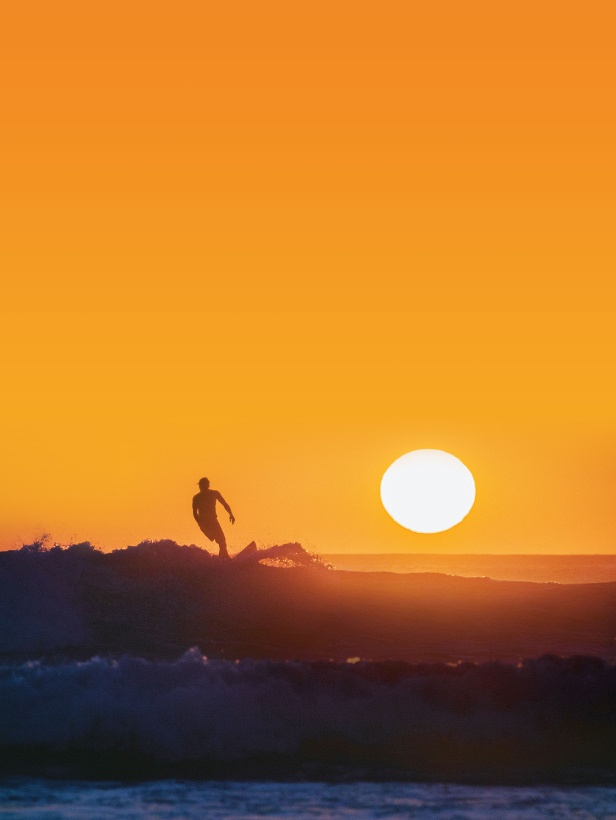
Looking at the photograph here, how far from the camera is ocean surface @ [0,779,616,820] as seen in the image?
34.4 ft

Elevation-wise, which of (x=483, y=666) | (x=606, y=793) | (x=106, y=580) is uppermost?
(x=106, y=580)

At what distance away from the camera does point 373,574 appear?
23516mm

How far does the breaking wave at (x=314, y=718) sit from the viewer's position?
1272 centimetres

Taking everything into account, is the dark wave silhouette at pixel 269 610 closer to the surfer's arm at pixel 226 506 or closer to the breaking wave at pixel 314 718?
the surfer's arm at pixel 226 506

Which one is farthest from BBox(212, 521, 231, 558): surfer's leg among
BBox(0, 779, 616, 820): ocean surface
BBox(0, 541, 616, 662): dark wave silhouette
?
BBox(0, 779, 616, 820): ocean surface

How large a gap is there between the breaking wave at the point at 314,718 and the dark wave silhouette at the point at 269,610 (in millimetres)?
2498

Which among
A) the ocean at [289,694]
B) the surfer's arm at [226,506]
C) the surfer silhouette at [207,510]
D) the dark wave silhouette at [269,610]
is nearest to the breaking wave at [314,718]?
the ocean at [289,694]

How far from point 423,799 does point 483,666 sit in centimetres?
398

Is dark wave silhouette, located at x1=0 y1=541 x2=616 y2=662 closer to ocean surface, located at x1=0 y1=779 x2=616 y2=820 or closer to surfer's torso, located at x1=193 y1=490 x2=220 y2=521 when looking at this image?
surfer's torso, located at x1=193 y1=490 x2=220 y2=521

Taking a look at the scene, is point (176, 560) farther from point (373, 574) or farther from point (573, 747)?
point (573, 747)

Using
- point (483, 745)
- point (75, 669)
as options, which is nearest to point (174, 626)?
point (75, 669)

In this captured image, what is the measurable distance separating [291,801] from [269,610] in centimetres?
947

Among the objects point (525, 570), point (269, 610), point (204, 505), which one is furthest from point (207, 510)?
point (525, 570)

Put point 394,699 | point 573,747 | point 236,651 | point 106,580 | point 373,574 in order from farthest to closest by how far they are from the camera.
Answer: point 373,574 < point 106,580 < point 236,651 < point 394,699 < point 573,747
